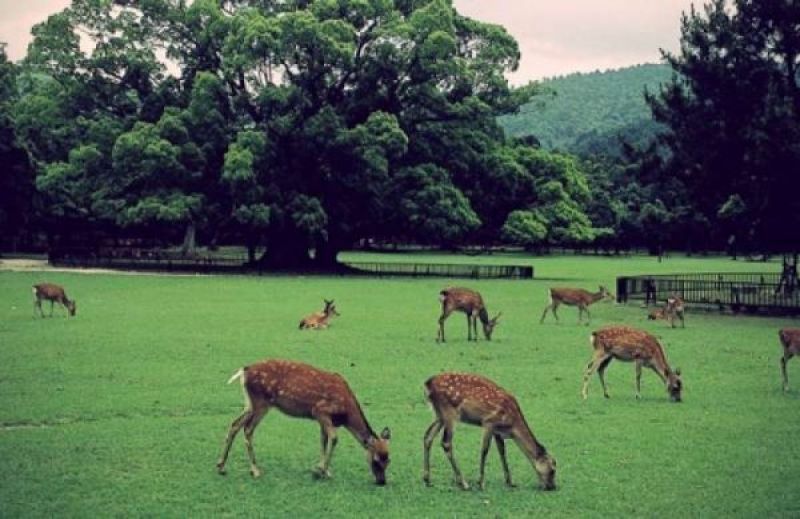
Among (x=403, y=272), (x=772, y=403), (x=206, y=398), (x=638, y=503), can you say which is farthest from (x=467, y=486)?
(x=403, y=272)

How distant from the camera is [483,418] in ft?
32.0

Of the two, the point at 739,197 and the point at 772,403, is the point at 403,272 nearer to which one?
the point at 739,197

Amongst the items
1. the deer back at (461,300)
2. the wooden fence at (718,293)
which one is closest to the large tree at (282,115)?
the wooden fence at (718,293)

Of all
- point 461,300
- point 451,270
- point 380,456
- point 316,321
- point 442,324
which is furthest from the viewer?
point 451,270

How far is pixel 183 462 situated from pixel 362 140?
3884 cm

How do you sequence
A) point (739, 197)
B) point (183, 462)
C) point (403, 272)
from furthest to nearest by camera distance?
point (403, 272)
point (739, 197)
point (183, 462)

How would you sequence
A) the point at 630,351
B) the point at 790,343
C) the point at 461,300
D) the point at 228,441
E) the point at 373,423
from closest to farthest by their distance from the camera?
the point at 228,441 → the point at 373,423 → the point at 630,351 → the point at 790,343 → the point at 461,300

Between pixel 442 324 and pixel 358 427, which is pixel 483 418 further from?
pixel 442 324

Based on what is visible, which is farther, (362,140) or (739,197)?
(362,140)

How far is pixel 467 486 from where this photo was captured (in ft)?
32.1

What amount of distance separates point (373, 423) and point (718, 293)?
24535 millimetres

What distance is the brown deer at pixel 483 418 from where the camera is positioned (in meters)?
9.75

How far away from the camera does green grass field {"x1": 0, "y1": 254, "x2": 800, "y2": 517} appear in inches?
371

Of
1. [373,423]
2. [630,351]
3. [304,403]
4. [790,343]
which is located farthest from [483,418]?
[790,343]
